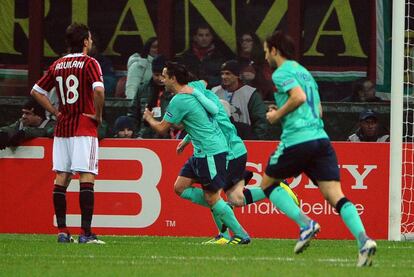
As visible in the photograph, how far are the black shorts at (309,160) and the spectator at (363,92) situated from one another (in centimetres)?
824

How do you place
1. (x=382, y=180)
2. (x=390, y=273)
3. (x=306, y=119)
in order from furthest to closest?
(x=382, y=180) < (x=306, y=119) < (x=390, y=273)

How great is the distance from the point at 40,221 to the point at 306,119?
6.40 metres

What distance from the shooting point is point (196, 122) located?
13.3 m

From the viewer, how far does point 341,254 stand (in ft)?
38.9

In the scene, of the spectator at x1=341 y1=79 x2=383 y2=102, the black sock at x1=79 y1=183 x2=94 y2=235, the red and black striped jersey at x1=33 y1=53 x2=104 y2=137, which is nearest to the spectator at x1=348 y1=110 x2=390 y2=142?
the spectator at x1=341 y1=79 x2=383 y2=102

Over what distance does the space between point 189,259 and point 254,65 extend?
8.20 m

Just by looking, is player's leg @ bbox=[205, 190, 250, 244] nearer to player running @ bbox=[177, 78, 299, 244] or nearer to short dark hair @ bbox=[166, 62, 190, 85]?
player running @ bbox=[177, 78, 299, 244]

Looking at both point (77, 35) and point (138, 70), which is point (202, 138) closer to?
point (77, 35)

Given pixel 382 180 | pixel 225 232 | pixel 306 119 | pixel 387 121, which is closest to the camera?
pixel 306 119

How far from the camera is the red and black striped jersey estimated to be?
42.1 feet

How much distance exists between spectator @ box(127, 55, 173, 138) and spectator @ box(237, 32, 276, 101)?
142 centimetres

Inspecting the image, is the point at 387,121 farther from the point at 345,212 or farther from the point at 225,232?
the point at 345,212

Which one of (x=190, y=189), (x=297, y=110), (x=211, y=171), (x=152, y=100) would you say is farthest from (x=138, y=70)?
(x=297, y=110)

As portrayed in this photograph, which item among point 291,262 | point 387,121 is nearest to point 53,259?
point 291,262
